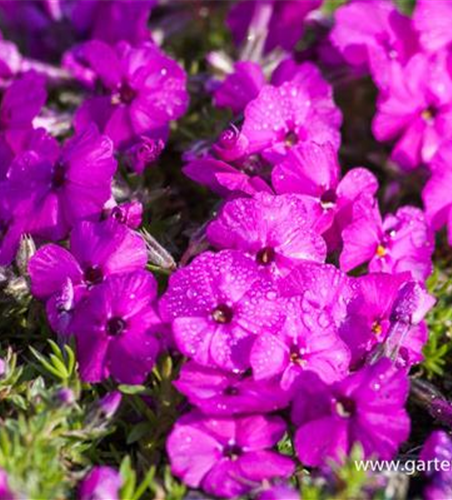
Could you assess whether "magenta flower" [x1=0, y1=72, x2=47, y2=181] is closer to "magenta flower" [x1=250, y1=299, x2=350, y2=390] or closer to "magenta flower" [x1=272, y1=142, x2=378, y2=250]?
"magenta flower" [x1=272, y1=142, x2=378, y2=250]

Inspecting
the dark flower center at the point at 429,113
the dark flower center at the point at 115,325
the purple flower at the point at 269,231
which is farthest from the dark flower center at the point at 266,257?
the dark flower center at the point at 429,113

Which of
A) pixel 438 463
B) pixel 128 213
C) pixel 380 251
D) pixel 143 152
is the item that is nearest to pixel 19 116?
pixel 143 152

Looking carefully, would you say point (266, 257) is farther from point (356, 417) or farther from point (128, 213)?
point (356, 417)

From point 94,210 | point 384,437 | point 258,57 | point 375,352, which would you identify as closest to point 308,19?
point 258,57

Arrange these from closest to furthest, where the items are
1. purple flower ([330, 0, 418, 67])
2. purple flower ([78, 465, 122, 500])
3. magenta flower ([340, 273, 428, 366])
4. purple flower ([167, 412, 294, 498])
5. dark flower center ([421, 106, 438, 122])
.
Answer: purple flower ([78, 465, 122, 500])
purple flower ([167, 412, 294, 498])
magenta flower ([340, 273, 428, 366])
dark flower center ([421, 106, 438, 122])
purple flower ([330, 0, 418, 67])

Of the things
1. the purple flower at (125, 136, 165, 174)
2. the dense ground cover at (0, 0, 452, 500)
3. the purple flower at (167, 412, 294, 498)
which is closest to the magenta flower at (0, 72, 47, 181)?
the dense ground cover at (0, 0, 452, 500)

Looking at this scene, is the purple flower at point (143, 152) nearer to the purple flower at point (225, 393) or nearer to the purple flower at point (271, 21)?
the purple flower at point (225, 393)

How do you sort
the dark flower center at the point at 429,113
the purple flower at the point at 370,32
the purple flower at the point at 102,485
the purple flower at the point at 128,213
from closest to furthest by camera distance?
the purple flower at the point at 102,485
the purple flower at the point at 128,213
the dark flower center at the point at 429,113
the purple flower at the point at 370,32

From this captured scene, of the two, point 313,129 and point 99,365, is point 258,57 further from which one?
point 99,365
